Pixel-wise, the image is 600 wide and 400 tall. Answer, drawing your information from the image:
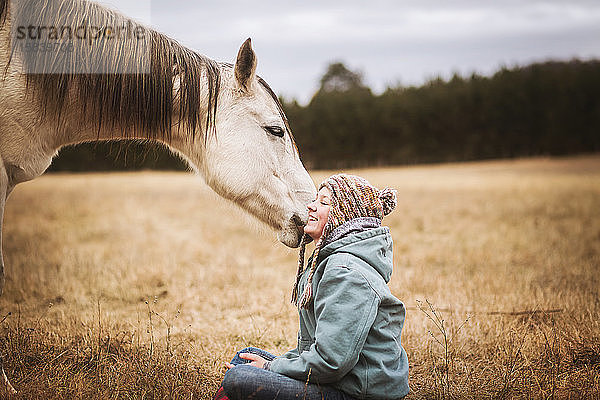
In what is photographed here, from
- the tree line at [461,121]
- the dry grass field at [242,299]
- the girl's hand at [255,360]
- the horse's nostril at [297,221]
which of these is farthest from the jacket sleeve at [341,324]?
the tree line at [461,121]

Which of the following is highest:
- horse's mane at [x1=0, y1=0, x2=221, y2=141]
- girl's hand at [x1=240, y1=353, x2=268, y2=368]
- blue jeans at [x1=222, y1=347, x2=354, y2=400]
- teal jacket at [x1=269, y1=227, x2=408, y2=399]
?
horse's mane at [x1=0, y1=0, x2=221, y2=141]

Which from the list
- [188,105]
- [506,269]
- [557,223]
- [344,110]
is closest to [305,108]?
[344,110]

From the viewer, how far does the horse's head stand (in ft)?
9.71

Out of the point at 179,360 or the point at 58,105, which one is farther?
the point at 179,360

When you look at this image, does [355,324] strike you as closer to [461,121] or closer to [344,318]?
[344,318]

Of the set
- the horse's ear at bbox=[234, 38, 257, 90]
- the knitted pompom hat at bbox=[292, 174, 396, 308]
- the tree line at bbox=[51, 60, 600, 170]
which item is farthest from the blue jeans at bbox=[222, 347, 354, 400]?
the tree line at bbox=[51, 60, 600, 170]

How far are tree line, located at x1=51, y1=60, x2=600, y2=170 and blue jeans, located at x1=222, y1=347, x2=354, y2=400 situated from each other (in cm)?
2543

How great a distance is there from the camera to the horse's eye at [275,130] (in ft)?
9.91

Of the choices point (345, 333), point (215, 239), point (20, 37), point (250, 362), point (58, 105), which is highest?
point (20, 37)

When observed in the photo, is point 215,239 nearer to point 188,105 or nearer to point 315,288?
point 188,105

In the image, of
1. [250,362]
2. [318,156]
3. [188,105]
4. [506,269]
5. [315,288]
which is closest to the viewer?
[315,288]

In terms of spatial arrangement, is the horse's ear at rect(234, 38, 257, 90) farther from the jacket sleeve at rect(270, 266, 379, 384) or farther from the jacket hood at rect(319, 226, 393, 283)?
the jacket sleeve at rect(270, 266, 379, 384)

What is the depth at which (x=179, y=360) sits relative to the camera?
10.8ft

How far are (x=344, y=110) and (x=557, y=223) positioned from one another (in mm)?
20946
